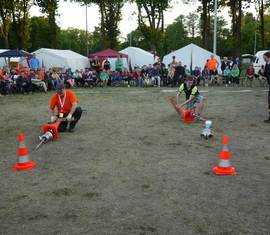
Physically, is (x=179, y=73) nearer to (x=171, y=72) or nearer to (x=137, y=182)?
(x=171, y=72)

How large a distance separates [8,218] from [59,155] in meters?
2.68

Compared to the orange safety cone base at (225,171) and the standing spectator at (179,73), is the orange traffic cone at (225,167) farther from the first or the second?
the standing spectator at (179,73)

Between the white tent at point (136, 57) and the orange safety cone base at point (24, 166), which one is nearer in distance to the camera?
the orange safety cone base at point (24, 166)

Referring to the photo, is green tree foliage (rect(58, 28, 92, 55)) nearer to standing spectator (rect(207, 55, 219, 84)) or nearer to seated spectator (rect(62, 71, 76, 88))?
seated spectator (rect(62, 71, 76, 88))

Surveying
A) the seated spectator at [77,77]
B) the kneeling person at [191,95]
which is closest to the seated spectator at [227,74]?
the seated spectator at [77,77]

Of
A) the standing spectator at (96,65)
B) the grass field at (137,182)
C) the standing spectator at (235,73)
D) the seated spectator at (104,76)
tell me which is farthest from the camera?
the standing spectator at (96,65)

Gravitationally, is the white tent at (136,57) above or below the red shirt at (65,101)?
above

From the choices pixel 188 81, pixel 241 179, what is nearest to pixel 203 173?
pixel 241 179

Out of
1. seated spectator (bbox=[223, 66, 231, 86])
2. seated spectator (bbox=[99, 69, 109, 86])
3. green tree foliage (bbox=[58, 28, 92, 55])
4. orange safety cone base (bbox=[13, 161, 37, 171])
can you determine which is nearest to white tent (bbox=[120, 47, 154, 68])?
seated spectator (bbox=[99, 69, 109, 86])

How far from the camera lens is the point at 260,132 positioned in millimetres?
8609

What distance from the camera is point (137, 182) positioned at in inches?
208

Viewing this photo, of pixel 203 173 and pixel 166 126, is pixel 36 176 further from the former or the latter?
pixel 166 126

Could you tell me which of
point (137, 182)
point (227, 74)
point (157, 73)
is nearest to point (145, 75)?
point (157, 73)

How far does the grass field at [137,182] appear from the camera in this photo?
3.99 metres
